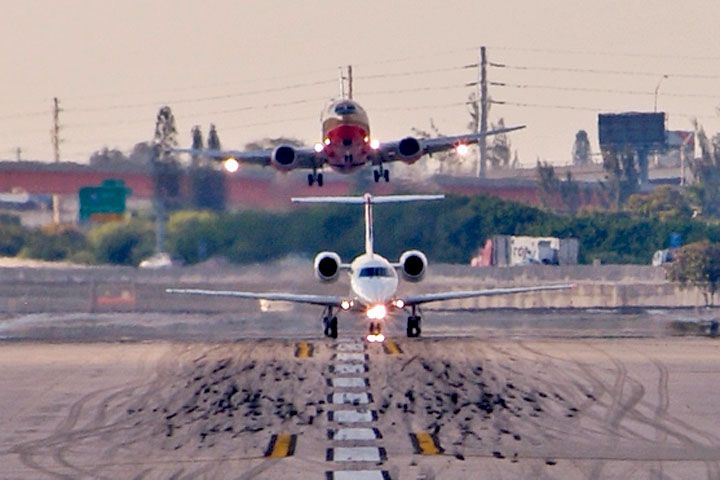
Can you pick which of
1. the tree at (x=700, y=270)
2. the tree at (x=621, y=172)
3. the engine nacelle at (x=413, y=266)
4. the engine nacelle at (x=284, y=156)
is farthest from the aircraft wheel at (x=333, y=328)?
the tree at (x=621, y=172)

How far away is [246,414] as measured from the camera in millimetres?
35844

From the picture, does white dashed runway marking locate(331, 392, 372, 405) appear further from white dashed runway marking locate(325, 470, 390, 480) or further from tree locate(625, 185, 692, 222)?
tree locate(625, 185, 692, 222)

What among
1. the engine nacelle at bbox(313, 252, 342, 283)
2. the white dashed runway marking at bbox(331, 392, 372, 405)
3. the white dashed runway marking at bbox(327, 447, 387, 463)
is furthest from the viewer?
the engine nacelle at bbox(313, 252, 342, 283)

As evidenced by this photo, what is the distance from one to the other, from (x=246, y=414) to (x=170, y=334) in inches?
961

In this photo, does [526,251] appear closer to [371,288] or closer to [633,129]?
[371,288]

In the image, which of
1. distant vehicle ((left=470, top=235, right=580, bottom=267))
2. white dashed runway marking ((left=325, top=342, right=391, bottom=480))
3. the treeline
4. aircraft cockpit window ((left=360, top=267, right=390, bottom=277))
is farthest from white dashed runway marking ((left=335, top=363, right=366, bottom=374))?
distant vehicle ((left=470, top=235, right=580, bottom=267))

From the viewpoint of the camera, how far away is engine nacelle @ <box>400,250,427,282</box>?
55812 millimetres

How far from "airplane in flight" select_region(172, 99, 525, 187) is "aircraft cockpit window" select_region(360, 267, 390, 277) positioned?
4466 millimetres

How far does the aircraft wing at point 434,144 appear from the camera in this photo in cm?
5775

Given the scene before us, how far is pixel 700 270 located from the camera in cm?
7406

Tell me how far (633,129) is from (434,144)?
245 feet

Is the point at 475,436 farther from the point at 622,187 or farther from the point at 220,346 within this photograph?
the point at 622,187

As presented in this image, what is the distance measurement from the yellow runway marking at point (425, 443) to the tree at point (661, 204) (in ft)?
225

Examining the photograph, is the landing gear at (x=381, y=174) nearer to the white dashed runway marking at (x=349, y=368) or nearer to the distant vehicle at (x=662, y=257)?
the white dashed runway marking at (x=349, y=368)
